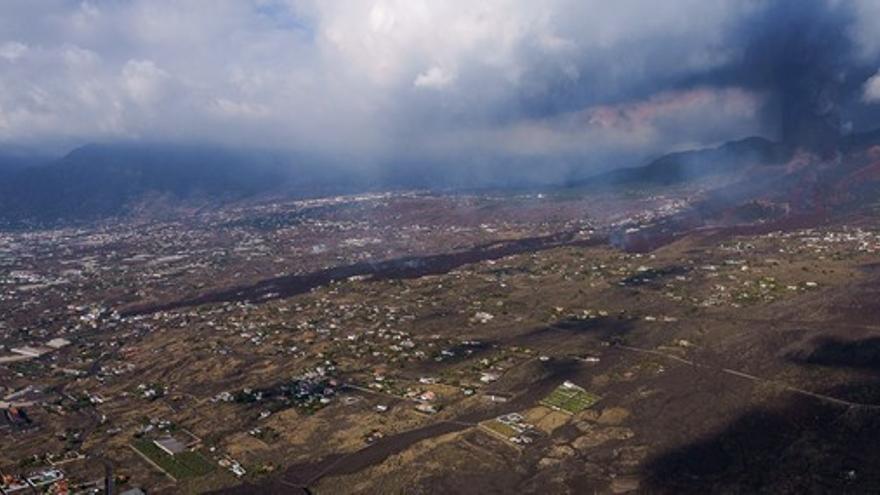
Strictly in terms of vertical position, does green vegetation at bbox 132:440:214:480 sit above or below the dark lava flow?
above

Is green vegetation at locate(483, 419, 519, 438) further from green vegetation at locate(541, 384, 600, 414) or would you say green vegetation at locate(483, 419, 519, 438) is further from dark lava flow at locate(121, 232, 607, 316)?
dark lava flow at locate(121, 232, 607, 316)

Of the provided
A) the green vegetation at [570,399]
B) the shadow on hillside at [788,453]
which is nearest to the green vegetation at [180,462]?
the green vegetation at [570,399]

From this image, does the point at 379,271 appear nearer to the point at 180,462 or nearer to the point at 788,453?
the point at 180,462

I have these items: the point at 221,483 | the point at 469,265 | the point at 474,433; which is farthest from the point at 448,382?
the point at 469,265

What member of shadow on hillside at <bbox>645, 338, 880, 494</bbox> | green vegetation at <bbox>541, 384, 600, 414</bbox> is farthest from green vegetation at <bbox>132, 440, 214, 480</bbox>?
shadow on hillside at <bbox>645, 338, 880, 494</bbox>

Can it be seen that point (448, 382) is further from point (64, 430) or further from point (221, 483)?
point (64, 430)

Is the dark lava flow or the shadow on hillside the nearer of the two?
the shadow on hillside
